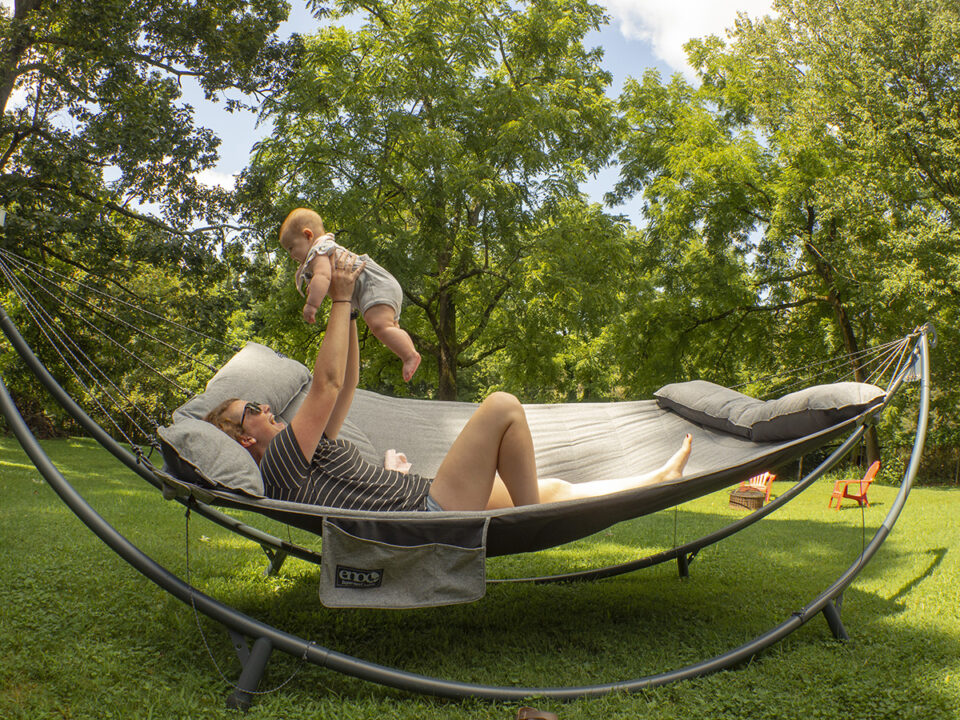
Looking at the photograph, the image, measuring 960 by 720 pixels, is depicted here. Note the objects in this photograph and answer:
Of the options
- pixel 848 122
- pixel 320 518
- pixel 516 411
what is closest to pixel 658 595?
pixel 516 411

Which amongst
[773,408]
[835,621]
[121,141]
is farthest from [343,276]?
[121,141]

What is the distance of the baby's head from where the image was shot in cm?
246

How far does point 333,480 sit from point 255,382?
91 centimetres

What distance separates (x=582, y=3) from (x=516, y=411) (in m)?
9.87

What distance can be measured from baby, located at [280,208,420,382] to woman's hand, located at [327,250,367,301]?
0.03 m

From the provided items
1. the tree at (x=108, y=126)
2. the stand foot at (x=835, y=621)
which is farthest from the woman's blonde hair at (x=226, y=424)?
the tree at (x=108, y=126)

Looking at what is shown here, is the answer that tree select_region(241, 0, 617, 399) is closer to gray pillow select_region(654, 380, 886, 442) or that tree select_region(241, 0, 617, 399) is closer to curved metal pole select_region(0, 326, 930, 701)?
gray pillow select_region(654, 380, 886, 442)

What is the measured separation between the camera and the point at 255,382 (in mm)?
2811

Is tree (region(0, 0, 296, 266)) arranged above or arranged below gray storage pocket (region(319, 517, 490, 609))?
above

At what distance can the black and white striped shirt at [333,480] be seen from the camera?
2.00 m

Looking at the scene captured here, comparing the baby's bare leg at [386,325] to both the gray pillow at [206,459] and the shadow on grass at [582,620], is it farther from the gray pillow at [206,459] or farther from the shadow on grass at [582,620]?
the shadow on grass at [582,620]

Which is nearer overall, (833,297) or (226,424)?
(226,424)

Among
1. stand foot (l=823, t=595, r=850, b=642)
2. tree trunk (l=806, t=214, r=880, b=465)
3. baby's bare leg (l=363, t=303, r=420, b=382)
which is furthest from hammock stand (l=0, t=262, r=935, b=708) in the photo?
tree trunk (l=806, t=214, r=880, b=465)

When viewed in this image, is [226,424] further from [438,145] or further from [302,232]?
[438,145]
